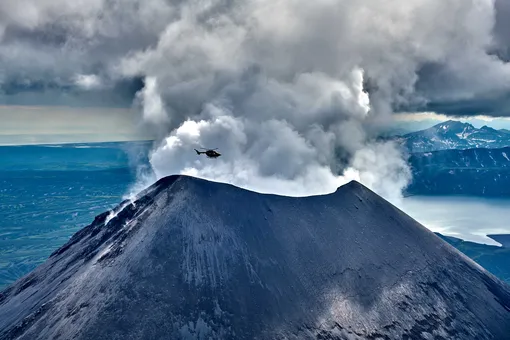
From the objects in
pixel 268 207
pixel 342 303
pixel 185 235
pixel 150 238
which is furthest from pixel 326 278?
pixel 150 238

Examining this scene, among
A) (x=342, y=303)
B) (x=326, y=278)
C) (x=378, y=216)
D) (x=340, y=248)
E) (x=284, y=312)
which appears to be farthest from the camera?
(x=378, y=216)

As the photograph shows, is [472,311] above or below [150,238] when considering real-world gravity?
below

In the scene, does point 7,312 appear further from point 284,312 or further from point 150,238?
point 284,312

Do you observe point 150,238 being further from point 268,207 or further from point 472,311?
point 472,311

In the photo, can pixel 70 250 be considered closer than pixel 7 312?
No

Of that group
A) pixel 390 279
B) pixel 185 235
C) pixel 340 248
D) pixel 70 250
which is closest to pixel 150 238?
pixel 185 235

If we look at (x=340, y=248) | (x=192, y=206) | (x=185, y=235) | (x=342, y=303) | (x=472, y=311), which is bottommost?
(x=472, y=311)

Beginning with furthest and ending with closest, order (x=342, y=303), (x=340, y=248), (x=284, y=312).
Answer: (x=340, y=248)
(x=342, y=303)
(x=284, y=312)
